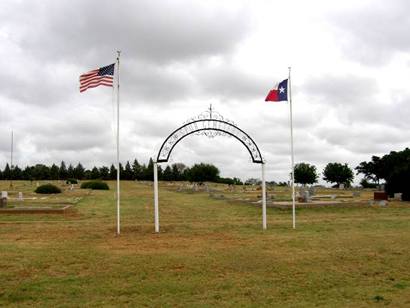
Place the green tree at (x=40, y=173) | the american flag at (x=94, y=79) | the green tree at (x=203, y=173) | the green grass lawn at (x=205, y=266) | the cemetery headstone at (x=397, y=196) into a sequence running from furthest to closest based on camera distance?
the green tree at (x=40, y=173), the green tree at (x=203, y=173), the cemetery headstone at (x=397, y=196), the american flag at (x=94, y=79), the green grass lawn at (x=205, y=266)

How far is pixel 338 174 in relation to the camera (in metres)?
88.1

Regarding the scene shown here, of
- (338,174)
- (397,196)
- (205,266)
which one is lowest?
(205,266)

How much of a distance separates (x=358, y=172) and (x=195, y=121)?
257ft

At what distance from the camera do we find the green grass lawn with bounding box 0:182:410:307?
27.2 feet

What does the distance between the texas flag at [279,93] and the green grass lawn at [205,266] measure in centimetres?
510

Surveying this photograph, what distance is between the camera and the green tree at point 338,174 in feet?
289

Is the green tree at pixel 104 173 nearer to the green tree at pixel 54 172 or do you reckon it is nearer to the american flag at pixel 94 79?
the green tree at pixel 54 172

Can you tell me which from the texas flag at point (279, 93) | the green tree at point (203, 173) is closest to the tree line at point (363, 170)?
the green tree at point (203, 173)

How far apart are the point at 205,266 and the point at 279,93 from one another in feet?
33.5

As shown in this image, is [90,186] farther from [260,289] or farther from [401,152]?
[260,289]

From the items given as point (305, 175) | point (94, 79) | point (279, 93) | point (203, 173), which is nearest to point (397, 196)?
point (279, 93)

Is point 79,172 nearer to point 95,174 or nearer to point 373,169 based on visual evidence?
point 95,174

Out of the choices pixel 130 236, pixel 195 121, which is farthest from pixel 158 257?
pixel 195 121

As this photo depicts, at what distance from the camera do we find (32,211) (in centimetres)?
2567
